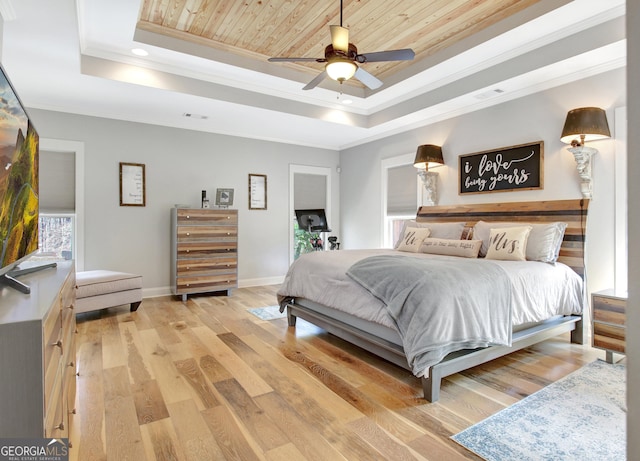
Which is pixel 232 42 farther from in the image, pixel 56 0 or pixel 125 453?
pixel 125 453

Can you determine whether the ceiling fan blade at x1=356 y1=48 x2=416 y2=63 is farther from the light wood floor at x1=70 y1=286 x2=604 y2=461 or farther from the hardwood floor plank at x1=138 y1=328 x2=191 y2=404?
the hardwood floor plank at x1=138 y1=328 x2=191 y2=404

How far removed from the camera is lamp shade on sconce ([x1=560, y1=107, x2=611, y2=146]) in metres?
3.24

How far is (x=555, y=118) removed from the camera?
375 centimetres

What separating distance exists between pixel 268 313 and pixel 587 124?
3750 millimetres

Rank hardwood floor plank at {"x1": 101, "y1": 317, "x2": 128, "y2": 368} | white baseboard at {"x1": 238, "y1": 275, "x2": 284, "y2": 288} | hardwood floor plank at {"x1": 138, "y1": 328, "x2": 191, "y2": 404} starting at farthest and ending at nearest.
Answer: white baseboard at {"x1": 238, "y1": 275, "x2": 284, "y2": 288}, hardwood floor plank at {"x1": 101, "y1": 317, "x2": 128, "y2": 368}, hardwood floor plank at {"x1": 138, "y1": 328, "x2": 191, "y2": 404}

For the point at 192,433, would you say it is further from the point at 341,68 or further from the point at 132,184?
the point at 132,184

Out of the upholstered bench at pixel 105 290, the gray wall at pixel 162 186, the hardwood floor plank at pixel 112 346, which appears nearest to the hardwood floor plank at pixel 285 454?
the hardwood floor plank at pixel 112 346

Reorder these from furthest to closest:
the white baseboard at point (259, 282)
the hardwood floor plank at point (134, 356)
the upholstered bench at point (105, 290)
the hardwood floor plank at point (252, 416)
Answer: the white baseboard at point (259, 282)
the upholstered bench at point (105, 290)
the hardwood floor plank at point (134, 356)
the hardwood floor plank at point (252, 416)

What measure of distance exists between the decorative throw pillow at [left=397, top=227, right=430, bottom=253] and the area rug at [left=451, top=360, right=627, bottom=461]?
6.69ft

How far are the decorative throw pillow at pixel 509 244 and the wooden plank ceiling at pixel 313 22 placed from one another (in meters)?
1.96

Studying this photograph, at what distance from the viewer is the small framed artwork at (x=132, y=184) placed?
4.94m

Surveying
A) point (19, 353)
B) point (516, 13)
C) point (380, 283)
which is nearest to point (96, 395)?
point (19, 353)

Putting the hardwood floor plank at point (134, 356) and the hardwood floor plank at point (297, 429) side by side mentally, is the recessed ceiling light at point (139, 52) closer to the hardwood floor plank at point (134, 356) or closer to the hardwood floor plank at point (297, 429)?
the hardwood floor plank at point (134, 356)

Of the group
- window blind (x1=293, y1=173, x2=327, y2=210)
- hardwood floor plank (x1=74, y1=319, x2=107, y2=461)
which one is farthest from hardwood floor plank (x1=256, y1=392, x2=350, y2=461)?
window blind (x1=293, y1=173, x2=327, y2=210)
